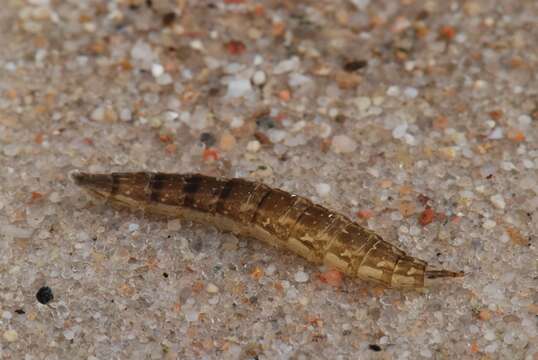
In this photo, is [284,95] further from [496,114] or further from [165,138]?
[496,114]

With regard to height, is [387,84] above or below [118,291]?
above

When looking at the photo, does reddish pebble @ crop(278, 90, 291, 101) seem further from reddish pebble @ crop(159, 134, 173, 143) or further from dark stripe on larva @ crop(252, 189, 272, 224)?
dark stripe on larva @ crop(252, 189, 272, 224)

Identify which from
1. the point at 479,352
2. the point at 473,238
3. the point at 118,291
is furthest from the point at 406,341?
the point at 118,291

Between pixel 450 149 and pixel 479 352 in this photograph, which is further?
pixel 450 149

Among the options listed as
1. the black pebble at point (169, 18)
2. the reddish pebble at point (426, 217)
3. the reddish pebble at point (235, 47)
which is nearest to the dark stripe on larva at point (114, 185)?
the reddish pebble at point (235, 47)

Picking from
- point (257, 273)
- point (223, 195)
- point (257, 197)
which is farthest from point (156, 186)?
point (257, 273)

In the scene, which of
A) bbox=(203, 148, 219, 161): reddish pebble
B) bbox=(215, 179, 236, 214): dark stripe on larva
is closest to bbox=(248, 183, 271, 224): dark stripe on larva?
→ bbox=(215, 179, 236, 214): dark stripe on larva

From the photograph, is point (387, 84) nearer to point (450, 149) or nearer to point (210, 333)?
point (450, 149)

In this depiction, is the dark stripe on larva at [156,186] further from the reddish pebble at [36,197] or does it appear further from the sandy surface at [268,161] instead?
the reddish pebble at [36,197]
